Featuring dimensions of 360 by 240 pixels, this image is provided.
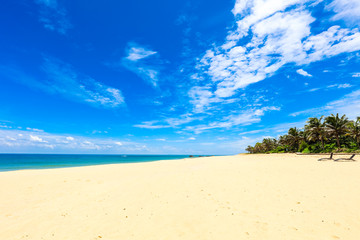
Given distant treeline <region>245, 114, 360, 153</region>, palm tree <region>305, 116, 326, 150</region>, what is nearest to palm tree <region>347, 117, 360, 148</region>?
distant treeline <region>245, 114, 360, 153</region>

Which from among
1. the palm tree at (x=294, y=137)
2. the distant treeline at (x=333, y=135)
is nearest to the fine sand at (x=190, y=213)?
the distant treeline at (x=333, y=135)

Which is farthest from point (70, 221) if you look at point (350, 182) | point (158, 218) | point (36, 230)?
point (350, 182)

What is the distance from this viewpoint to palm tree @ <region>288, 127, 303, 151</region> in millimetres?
70625

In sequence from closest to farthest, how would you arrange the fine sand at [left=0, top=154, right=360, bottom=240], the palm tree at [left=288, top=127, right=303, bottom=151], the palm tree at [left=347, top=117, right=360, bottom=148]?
the fine sand at [left=0, top=154, right=360, bottom=240], the palm tree at [left=347, top=117, right=360, bottom=148], the palm tree at [left=288, top=127, right=303, bottom=151]

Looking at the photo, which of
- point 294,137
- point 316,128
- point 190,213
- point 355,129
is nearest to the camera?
point 190,213

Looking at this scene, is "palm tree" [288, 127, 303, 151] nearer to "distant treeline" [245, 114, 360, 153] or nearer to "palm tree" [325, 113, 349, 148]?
"distant treeline" [245, 114, 360, 153]

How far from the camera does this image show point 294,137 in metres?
Result: 72.1

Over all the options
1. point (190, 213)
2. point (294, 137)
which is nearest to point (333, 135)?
point (294, 137)

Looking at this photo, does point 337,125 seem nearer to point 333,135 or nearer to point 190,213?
point 333,135

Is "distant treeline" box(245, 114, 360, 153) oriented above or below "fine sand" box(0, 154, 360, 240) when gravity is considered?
above

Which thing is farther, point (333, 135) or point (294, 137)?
point (294, 137)

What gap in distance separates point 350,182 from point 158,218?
14085 mm

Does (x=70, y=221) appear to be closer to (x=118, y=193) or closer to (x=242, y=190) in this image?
(x=118, y=193)

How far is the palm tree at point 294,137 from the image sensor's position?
70.6m
